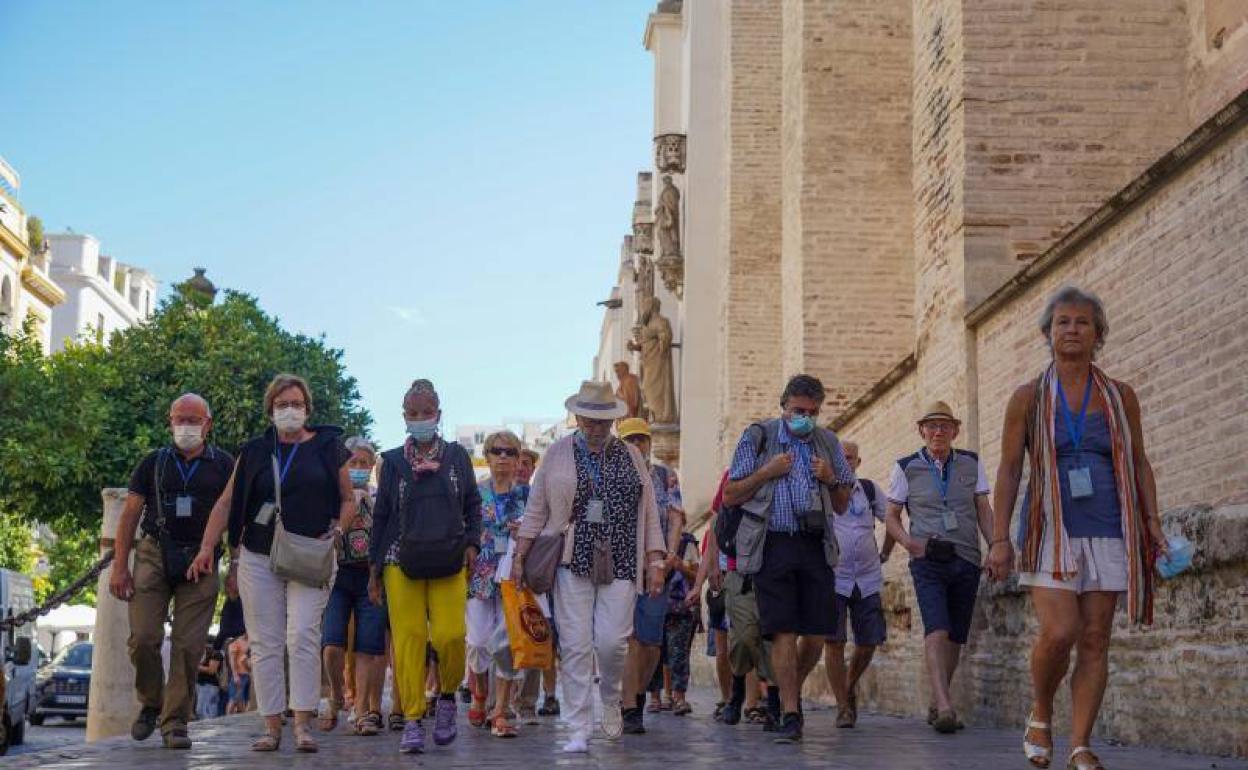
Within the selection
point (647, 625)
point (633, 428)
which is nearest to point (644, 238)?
point (633, 428)

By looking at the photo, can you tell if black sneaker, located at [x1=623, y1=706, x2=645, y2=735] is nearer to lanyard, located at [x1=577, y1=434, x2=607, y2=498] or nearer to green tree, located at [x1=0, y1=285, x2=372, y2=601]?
lanyard, located at [x1=577, y1=434, x2=607, y2=498]

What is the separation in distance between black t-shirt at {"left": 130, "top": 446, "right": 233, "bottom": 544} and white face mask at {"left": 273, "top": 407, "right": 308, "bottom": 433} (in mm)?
727

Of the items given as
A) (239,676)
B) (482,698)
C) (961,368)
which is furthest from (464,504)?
(239,676)

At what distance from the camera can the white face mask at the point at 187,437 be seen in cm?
985

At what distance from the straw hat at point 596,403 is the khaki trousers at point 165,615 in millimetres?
2110

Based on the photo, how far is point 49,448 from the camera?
108ft

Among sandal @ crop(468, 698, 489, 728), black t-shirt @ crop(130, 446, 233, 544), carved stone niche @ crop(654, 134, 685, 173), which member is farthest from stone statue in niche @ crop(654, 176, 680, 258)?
black t-shirt @ crop(130, 446, 233, 544)

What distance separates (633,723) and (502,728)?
0.77 meters

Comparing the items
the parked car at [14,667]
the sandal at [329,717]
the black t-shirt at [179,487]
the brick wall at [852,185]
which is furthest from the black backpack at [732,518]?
the brick wall at [852,185]

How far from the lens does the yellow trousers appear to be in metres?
9.38

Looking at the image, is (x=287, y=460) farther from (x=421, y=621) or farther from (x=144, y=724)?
(x=144, y=724)

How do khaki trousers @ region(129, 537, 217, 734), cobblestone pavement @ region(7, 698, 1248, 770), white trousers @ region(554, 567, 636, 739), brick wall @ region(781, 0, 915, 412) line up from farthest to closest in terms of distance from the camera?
brick wall @ region(781, 0, 915, 412)
khaki trousers @ region(129, 537, 217, 734)
white trousers @ region(554, 567, 636, 739)
cobblestone pavement @ region(7, 698, 1248, 770)

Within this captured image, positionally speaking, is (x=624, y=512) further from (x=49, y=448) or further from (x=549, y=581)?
(x=49, y=448)

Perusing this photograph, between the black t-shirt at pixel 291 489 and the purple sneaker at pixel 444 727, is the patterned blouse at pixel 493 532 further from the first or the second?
the black t-shirt at pixel 291 489
